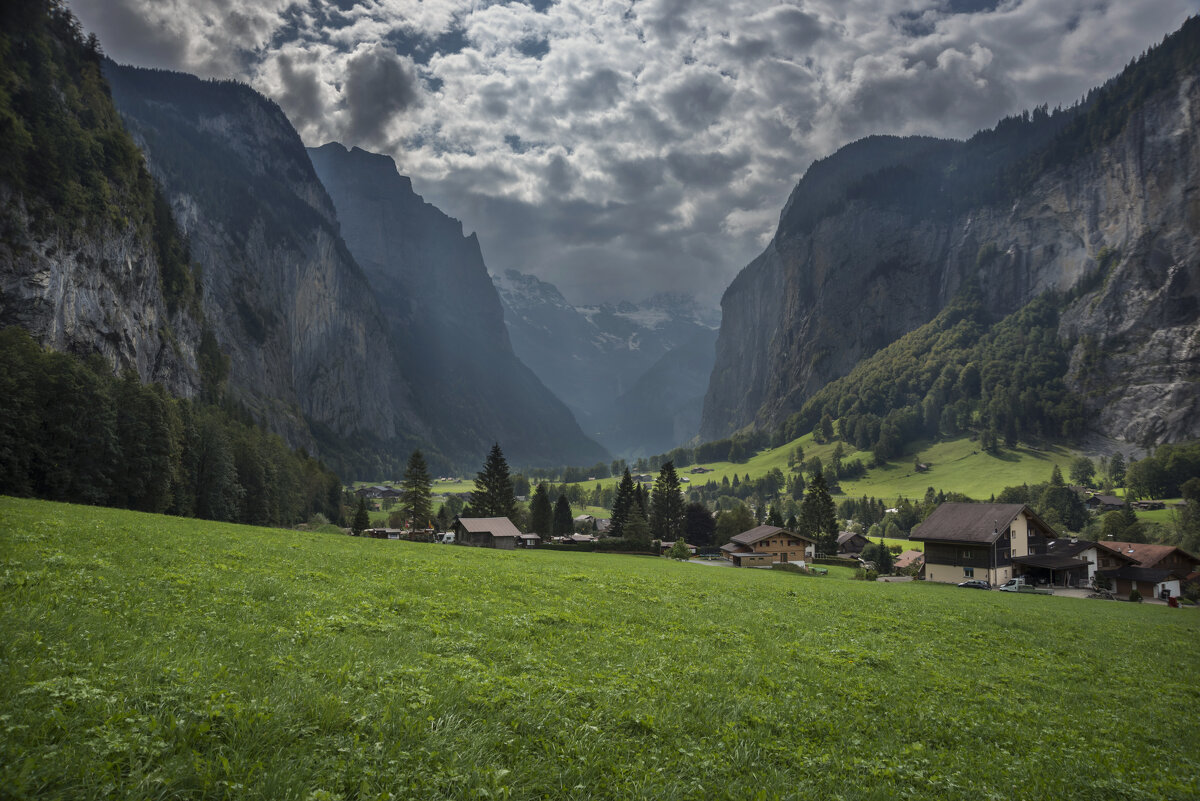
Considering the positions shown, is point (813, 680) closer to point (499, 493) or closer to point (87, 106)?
point (499, 493)

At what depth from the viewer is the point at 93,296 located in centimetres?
9619

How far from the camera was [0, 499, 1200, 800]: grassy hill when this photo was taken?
19.4 feet

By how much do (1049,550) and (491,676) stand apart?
303ft

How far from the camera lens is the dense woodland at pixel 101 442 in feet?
162

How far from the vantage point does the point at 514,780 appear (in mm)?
6586

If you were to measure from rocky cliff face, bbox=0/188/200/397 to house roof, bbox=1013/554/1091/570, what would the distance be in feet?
391

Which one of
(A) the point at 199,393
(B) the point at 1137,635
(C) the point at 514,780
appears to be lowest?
(B) the point at 1137,635

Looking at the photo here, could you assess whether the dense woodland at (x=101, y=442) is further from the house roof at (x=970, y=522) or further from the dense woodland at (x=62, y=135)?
the house roof at (x=970, y=522)

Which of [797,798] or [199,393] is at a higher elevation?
[199,393]

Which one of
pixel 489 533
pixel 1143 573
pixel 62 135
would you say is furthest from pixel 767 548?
pixel 62 135

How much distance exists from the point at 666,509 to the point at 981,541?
56162mm

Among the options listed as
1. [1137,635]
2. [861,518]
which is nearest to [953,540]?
[1137,635]

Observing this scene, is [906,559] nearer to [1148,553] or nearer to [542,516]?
[1148,553]

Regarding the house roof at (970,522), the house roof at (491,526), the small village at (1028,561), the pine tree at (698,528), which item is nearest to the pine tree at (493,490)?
the house roof at (491,526)
